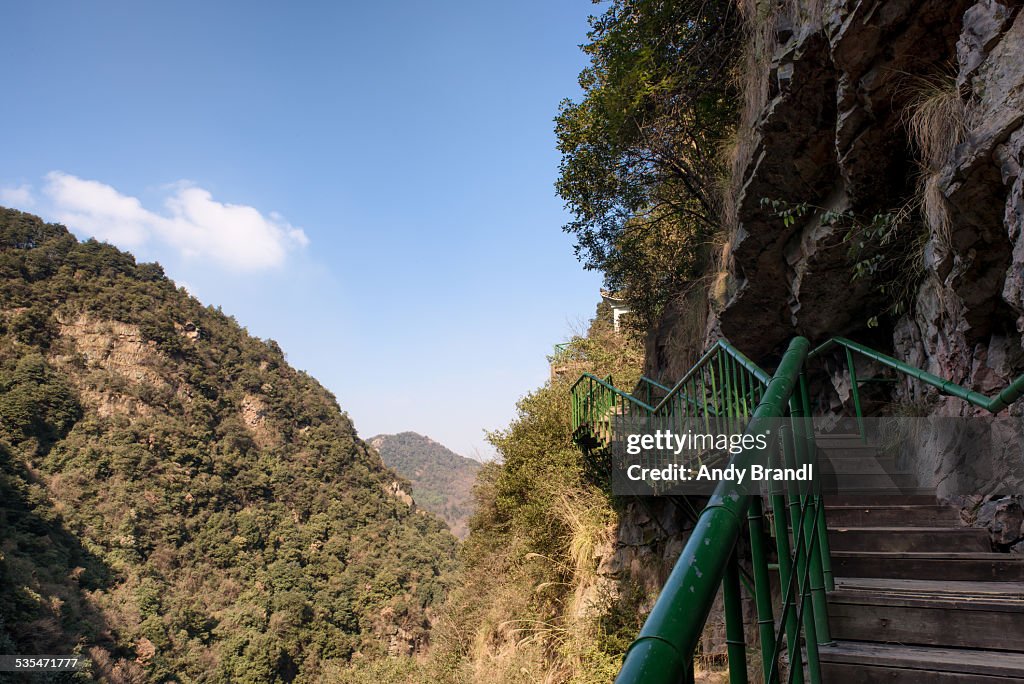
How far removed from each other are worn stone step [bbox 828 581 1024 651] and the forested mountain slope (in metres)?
29.3

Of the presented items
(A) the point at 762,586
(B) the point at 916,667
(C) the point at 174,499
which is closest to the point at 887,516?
(B) the point at 916,667

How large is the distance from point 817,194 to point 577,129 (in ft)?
16.5

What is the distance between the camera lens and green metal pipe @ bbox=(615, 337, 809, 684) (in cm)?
66

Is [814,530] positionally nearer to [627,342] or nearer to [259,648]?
[627,342]

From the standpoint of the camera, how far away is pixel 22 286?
5378 centimetres

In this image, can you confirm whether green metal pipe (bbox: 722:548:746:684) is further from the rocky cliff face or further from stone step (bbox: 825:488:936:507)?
stone step (bbox: 825:488:936:507)

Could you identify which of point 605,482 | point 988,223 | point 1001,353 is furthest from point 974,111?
point 605,482

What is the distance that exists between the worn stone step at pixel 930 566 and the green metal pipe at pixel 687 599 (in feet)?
7.20

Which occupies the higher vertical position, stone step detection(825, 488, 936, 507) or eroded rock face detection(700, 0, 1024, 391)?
eroded rock face detection(700, 0, 1024, 391)

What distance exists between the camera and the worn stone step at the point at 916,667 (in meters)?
1.78

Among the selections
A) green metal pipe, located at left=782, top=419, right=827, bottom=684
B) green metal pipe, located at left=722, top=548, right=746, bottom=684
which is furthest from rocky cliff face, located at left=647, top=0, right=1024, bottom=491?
green metal pipe, located at left=722, top=548, right=746, bottom=684

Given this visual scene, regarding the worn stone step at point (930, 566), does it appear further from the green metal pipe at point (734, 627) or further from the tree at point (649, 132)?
the tree at point (649, 132)

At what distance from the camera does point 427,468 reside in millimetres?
124750

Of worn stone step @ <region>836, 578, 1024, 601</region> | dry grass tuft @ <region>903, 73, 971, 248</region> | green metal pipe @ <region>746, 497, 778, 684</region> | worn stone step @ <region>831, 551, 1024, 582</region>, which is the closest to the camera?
green metal pipe @ <region>746, 497, 778, 684</region>
